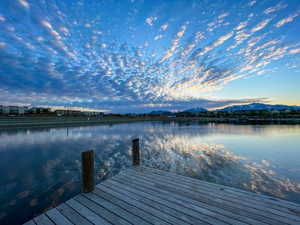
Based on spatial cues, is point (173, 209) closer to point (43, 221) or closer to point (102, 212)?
point (102, 212)

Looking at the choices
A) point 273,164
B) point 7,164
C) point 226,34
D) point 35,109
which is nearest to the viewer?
point 7,164

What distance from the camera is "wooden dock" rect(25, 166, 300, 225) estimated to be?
1.98m

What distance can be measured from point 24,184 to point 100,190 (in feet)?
9.30

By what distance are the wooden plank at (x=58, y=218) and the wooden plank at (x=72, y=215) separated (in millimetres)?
40

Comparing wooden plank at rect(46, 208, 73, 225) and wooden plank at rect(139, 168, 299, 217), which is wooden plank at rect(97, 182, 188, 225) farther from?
wooden plank at rect(139, 168, 299, 217)

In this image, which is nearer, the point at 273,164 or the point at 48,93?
the point at 273,164

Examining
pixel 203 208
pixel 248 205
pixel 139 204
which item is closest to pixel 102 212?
pixel 139 204

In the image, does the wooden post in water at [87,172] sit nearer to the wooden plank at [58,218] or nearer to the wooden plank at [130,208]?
the wooden plank at [130,208]

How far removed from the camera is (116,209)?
2.23 m

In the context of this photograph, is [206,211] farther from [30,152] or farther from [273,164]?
[30,152]

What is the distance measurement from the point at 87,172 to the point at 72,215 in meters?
0.78

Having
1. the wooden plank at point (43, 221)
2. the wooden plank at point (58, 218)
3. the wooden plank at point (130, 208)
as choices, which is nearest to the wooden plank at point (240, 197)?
the wooden plank at point (130, 208)

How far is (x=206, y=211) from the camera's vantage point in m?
2.17

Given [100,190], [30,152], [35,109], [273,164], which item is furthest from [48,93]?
[273,164]
